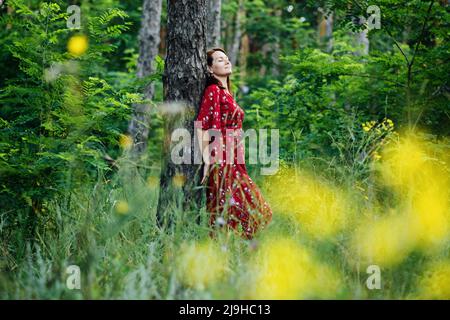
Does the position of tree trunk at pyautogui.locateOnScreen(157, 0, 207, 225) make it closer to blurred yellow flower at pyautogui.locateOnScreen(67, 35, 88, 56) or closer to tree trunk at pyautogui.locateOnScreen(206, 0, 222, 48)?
blurred yellow flower at pyautogui.locateOnScreen(67, 35, 88, 56)

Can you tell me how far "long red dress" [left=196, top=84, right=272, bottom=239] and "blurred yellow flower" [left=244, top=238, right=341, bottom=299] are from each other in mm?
972

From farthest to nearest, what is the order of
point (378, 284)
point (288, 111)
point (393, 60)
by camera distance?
point (288, 111)
point (393, 60)
point (378, 284)

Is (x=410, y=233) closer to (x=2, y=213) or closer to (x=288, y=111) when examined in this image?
(x=2, y=213)

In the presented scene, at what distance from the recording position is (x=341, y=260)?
13.6 ft

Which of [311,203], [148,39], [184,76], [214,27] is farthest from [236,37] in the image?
[311,203]

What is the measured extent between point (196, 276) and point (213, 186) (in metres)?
1.72

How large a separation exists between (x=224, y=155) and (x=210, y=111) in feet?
1.40

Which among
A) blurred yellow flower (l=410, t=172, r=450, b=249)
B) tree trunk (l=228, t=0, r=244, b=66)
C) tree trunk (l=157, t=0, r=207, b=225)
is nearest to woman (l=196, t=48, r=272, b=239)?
tree trunk (l=157, t=0, r=207, b=225)

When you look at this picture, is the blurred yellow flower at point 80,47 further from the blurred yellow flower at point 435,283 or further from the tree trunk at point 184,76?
the blurred yellow flower at point 435,283

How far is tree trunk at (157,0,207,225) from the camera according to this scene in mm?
5316

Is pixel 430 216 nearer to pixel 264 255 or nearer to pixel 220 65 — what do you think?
pixel 264 255
